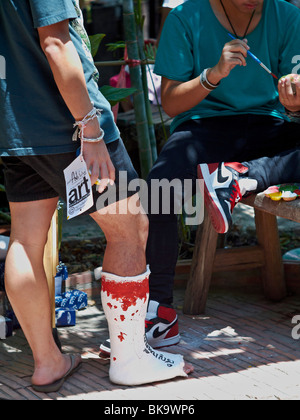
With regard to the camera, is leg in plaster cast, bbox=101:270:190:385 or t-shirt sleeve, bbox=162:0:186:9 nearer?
leg in plaster cast, bbox=101:270:190:385

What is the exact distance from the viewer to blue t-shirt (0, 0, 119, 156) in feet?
6.75

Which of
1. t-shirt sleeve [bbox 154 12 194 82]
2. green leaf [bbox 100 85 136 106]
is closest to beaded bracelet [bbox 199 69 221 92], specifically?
t-shirt sleeve [bbox 154 12 194 82]

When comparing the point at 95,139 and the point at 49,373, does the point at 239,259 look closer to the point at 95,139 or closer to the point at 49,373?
the point at 49,373

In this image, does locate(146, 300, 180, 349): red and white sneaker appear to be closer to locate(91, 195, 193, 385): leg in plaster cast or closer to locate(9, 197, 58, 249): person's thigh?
locate(91, 195, 193, 385): leg in plaster cast

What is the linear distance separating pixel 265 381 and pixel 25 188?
109 centimetres

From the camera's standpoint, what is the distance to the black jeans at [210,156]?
9.24 feet

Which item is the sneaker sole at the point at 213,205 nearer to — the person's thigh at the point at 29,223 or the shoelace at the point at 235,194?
the shoelace at the point at 235,194

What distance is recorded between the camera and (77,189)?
84.2 inches

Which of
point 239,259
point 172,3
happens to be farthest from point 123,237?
point 172,3

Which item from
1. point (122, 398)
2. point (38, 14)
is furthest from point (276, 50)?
point (122, 398)

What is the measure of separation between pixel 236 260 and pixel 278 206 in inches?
28.0

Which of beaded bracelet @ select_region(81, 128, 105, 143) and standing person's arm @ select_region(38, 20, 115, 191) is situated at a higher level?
standing person's arm @ select_region(38, 20, 115, 191)

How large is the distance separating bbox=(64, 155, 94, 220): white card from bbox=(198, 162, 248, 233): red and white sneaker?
0.72 meters

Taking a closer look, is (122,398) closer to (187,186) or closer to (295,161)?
(187,186)
